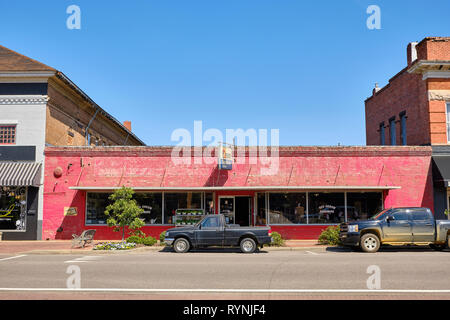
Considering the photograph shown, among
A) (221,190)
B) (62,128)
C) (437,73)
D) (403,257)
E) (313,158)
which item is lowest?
(403,257)

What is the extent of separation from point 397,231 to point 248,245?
584 centimetres

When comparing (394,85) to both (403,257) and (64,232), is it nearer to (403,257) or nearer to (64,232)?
(403,257)

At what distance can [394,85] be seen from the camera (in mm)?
27328

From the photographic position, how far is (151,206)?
21453 millimetres

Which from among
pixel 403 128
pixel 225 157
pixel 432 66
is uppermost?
pixel 432 66

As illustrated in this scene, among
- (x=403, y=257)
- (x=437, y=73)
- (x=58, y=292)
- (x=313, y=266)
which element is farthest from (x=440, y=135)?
(x=58, y=292)

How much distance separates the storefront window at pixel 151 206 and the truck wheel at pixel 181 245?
225 inches

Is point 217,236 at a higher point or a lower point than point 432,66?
lower

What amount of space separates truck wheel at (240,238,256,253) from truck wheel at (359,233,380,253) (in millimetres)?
4163

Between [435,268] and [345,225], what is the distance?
5.31m

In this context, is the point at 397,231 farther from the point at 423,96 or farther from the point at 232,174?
the point at 423,96

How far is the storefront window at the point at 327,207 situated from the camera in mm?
21266

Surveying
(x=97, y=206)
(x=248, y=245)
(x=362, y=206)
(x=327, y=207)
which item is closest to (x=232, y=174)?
(x=327, y=207)

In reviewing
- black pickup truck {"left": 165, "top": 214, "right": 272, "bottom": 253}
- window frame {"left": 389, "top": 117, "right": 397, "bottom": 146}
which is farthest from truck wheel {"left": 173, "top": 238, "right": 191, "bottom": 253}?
window frame {"left": 389, "top": 117, "right": 397, "bottom": 146}
